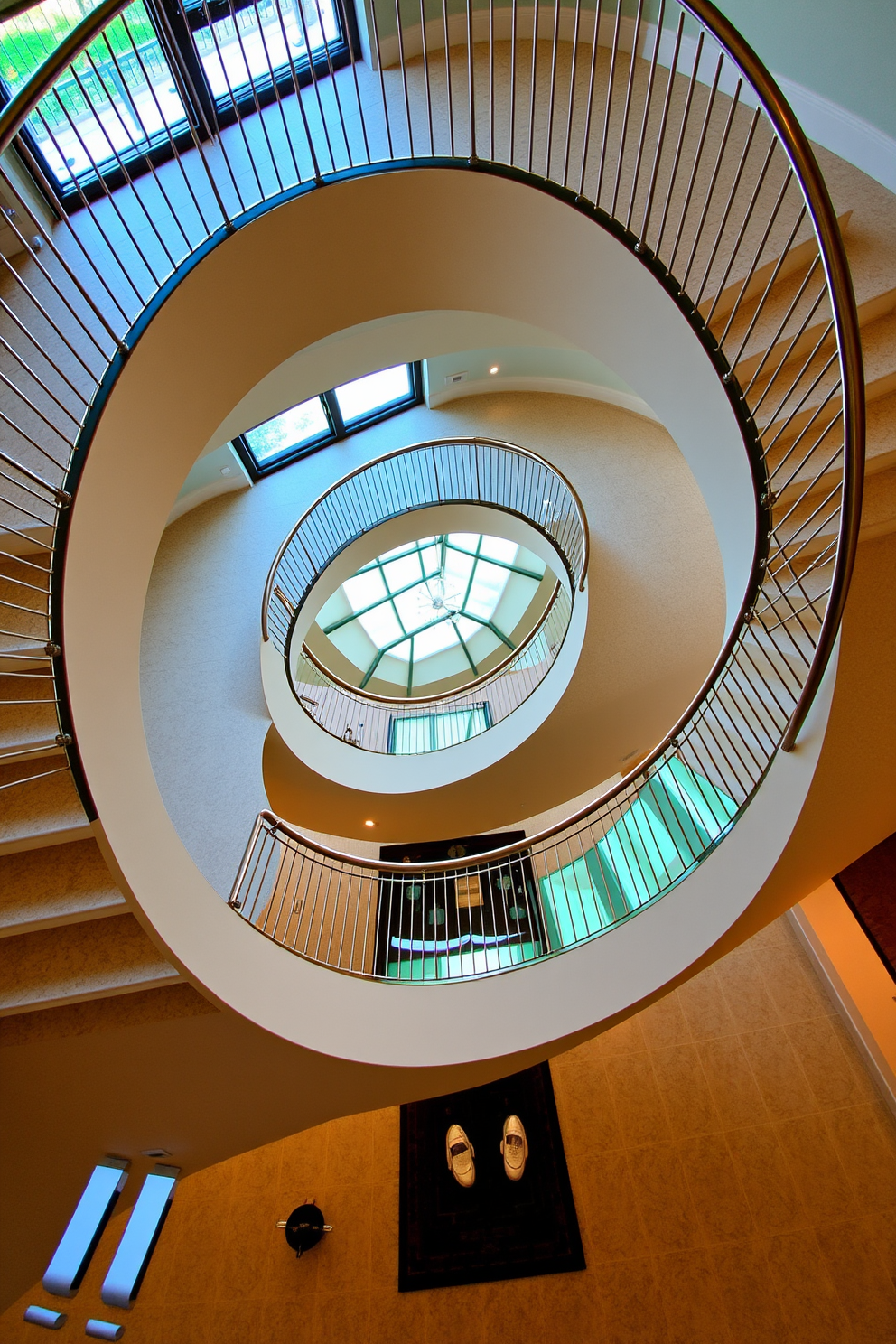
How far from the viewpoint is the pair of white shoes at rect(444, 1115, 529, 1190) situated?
6.07 metres

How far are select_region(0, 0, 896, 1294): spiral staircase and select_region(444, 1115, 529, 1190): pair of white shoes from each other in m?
2.35

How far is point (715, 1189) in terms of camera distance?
5.93 m

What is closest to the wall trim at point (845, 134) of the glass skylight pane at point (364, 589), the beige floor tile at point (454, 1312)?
the beige floor tile at point (454, 1312)

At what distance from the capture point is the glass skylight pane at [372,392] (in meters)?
8.30

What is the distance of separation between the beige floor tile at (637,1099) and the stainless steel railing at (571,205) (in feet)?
9.46

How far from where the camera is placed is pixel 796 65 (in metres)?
3.48

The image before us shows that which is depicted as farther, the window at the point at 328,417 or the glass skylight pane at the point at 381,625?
the glass skylight pane at the point at 381,625

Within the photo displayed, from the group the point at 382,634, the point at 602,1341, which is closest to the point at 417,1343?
the point at 602,1341

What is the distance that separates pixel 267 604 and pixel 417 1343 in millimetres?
6460

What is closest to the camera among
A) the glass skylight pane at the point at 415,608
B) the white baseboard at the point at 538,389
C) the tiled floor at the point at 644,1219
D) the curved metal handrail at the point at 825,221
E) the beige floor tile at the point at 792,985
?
the curved metal handrail at the point at 825,221

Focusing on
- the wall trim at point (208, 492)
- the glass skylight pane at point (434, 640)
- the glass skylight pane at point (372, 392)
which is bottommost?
the wall trim at point (208, 492)

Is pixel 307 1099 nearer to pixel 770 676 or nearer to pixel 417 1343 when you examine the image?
pixel 417 1343

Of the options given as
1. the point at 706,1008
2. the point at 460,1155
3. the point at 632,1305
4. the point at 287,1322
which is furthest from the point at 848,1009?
the point at 287,1322

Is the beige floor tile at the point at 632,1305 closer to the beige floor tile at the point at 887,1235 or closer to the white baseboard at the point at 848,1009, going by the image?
the beige floor tile at the point at 887,1235
